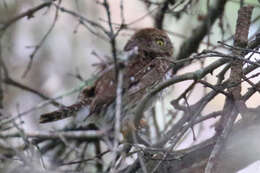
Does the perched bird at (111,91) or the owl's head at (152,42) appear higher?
the owl's head at (152,42)

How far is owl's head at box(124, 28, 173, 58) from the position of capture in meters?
4.50

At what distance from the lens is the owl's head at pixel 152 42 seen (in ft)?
14.8

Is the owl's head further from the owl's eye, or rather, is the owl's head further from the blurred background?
the blurred background

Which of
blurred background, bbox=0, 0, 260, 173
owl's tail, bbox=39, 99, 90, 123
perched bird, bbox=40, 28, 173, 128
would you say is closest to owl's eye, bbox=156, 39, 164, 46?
perched bird, bbox=40, 28, 173, 128

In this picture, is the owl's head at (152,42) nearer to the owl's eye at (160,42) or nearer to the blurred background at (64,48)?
the owl's eye at (160,42)

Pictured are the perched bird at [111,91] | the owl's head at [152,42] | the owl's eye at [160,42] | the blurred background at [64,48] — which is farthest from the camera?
the blurred background at [64,48]

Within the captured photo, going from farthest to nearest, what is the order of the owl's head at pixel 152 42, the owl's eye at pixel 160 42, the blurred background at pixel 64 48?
the blurred background at pixel 64 48, the owl's eye at pixel 160 42, the owl's head at pixel 152 42

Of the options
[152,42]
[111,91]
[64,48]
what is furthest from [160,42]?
[64,48]

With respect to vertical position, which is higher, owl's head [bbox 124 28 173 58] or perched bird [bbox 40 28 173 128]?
owl's head [bbox 124 28 173 58]

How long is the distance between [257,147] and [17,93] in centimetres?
376

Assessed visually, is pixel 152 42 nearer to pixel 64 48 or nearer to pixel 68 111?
pixel 68 111

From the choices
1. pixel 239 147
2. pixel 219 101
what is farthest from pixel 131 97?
pixel 219 101

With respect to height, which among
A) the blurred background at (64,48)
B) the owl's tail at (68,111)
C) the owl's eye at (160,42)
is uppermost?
the blurred background at (64,48)

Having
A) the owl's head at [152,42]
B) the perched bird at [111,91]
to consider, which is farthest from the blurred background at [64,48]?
the perched bird at [111,91]
